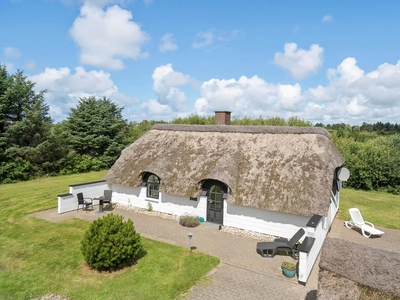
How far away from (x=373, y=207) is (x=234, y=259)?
13.2 m

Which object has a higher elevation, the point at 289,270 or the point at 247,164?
the point at 247,164

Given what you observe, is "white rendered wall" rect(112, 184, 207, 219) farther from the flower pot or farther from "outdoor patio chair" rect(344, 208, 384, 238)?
"outdoor patio chair" rect(344, 208, 384, 238)

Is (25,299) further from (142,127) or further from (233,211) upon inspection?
(142,127)

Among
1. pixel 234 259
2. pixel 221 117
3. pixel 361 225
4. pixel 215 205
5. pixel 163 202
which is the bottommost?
pixel 234 259

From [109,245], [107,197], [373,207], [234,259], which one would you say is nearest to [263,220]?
[234,259]

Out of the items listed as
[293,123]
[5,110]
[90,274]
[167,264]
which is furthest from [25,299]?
[293,123]

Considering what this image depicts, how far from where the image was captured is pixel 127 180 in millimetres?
15344

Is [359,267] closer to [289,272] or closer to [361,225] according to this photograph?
[289,272]

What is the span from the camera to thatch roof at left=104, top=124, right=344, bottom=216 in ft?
37.3

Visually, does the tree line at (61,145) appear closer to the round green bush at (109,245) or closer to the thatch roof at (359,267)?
the round green bush at (109,245)

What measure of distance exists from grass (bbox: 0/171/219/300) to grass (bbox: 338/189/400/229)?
35.7ft

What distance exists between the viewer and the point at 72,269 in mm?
9008

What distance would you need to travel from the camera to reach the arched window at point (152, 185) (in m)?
15.2

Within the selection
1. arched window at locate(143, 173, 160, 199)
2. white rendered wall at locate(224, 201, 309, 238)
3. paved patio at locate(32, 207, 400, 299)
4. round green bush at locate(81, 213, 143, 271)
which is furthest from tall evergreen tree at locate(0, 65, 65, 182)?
white rendered wall at locate(224, 201, 309, 238)
